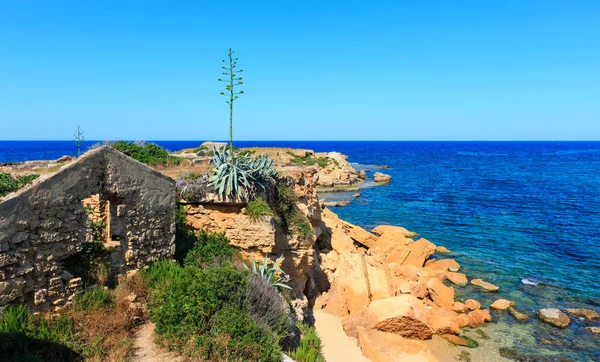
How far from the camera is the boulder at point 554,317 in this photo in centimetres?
1630

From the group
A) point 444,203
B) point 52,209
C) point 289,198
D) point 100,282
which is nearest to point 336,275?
point 289,198

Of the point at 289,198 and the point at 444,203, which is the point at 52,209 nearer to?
the point at 289,198

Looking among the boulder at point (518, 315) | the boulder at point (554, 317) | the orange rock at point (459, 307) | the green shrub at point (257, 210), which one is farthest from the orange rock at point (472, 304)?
the green shrub at point (257, 210)

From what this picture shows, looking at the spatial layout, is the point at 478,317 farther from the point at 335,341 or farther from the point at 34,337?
the point at 34,337

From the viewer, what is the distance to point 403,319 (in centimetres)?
1431

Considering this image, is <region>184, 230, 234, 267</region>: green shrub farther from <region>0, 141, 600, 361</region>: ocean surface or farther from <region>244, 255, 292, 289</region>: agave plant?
<region>0, 141, 600, 361</region>: ocean surface

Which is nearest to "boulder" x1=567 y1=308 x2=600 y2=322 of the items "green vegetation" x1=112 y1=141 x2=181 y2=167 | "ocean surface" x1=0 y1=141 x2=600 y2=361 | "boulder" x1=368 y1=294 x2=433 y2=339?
"ocean surface" x1=0 y1=141 x2=600 y2=361

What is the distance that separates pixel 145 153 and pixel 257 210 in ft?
23.5

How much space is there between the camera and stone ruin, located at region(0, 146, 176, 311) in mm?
7930

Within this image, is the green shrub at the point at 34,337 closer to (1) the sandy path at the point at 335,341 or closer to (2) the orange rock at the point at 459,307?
(1) the sandy path at the point at 335,341

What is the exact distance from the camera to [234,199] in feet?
42.8

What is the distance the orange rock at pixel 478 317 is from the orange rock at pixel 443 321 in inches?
26.0

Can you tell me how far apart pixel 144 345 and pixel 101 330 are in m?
0.93

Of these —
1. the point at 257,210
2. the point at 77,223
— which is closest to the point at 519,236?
the point at 257,210
